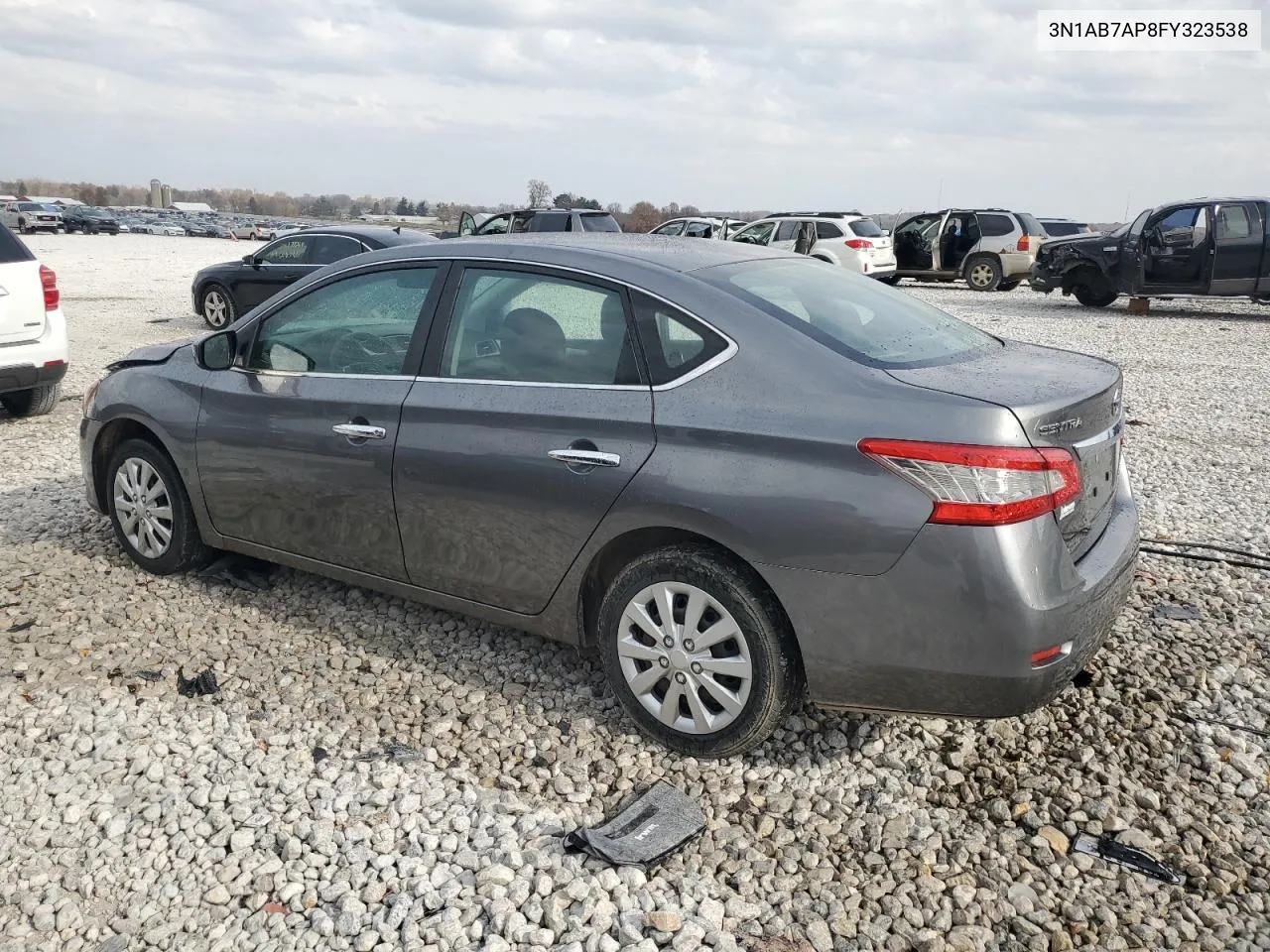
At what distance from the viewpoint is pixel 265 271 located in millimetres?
13688

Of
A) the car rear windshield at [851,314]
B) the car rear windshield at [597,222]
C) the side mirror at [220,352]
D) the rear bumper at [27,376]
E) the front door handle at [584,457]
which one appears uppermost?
the car rear windshield at [597,222]

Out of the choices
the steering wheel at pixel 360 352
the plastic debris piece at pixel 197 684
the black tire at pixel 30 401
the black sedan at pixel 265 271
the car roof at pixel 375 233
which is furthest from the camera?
the black sedan at pixel 265 271

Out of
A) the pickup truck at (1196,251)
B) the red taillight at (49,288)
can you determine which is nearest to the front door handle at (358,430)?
the red taillight at (49,288)

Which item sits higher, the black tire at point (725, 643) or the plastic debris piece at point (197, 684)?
the black tire at point (725, 643)

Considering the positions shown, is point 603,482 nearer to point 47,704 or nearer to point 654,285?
point 654,285

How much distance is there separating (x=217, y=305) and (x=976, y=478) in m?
13.2

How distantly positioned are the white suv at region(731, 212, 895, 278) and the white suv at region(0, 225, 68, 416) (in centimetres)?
1639

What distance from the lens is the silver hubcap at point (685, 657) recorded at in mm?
3246

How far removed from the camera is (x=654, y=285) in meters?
3.46

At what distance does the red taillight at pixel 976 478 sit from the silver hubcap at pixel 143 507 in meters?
3.49

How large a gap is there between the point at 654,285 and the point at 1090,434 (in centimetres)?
146

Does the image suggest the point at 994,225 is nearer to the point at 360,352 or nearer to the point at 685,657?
the point at 360,352

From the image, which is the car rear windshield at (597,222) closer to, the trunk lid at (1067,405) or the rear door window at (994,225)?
the rear door window at (994,225)

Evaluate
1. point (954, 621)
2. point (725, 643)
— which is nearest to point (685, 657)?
point (725, 643)
